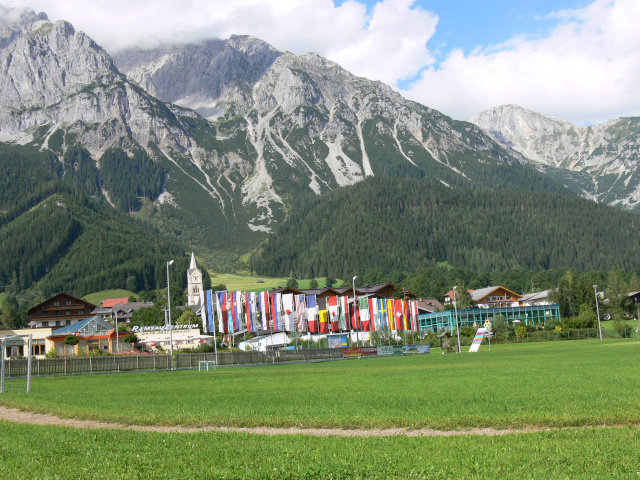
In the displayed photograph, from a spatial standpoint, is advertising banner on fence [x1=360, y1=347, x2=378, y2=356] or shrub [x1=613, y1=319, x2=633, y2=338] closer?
advertising banner on fence [x1=360, y1=347, x2=378, y2=356]

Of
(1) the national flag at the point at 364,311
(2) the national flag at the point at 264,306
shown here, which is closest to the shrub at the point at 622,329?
(1) the national flag at the point at 364,311

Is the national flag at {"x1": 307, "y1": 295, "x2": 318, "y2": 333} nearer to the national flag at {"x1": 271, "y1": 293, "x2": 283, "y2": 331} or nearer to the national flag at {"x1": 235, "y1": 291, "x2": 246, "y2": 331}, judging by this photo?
the national flag at {"x1": 271, "y1": 293, "x2": 283, "y2": 331}

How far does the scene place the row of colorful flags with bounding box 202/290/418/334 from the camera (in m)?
83.4

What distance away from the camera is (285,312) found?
282 feet

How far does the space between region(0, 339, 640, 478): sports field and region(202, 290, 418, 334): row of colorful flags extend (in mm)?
54176

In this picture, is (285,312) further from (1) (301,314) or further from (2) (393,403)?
(2) (393,403)

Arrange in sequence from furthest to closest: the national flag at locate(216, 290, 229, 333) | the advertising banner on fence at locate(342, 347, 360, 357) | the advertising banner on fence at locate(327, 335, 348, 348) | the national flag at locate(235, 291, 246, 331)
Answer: the advertising banner on fence at locate(327, 335, 348, 348) < the national flag at locate(235, 291, 246, 331) < the national flag at locate(216, 290, 229, 333) < the advertising banner on fence at locate(342, 347, 360, 357)

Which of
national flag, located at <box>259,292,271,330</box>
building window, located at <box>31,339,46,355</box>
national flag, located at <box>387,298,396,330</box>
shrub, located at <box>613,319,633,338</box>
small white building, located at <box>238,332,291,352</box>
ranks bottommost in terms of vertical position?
shrub, located at <box>613,319,633,338</box>

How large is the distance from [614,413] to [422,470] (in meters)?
9.15

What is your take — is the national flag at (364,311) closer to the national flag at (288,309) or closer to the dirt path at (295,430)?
the national flag at (288,309)

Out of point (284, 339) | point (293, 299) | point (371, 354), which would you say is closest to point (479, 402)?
point (371, 354)

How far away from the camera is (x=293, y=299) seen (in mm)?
89562

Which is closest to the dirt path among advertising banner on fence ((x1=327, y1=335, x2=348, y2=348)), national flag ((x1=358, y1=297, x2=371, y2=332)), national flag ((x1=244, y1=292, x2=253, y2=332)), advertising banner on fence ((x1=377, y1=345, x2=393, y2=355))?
national flag ((x1=244, y1=292, x2=253, y2=332))

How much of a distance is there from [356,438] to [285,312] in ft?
230
